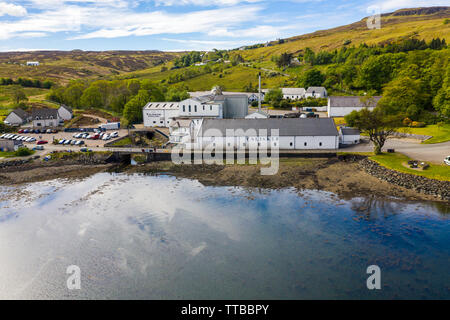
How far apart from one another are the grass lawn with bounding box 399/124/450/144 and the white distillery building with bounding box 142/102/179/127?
43770 mm

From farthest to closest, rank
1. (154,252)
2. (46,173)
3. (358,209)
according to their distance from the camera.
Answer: (46,173) → (358,209) → (154,252)

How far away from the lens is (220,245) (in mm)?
24672

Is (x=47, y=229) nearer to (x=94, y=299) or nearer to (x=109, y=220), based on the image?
(x=109, y=220)

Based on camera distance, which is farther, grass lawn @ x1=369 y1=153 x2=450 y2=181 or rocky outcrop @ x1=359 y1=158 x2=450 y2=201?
grass lawn @ x1=369 y1=153 x2=450 y2=181

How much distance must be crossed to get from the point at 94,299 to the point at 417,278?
21.1 meters

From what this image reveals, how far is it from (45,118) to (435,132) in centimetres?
7807

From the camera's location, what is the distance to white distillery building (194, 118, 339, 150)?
1879 inches

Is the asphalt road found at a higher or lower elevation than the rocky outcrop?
higher

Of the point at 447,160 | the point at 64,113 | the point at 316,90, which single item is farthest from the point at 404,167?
the point at 64,113

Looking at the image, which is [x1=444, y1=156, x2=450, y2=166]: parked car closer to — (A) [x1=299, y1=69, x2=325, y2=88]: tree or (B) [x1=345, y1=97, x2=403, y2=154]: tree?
(B) [x1=345, y1=97, x2=403, y2=154]: tree

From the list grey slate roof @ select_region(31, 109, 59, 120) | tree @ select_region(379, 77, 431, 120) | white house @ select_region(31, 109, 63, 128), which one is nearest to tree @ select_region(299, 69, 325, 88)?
tree @ select_region(379, 77, 431, 120)

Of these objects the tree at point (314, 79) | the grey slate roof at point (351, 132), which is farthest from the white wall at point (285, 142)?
the tree at point (314, 79)
